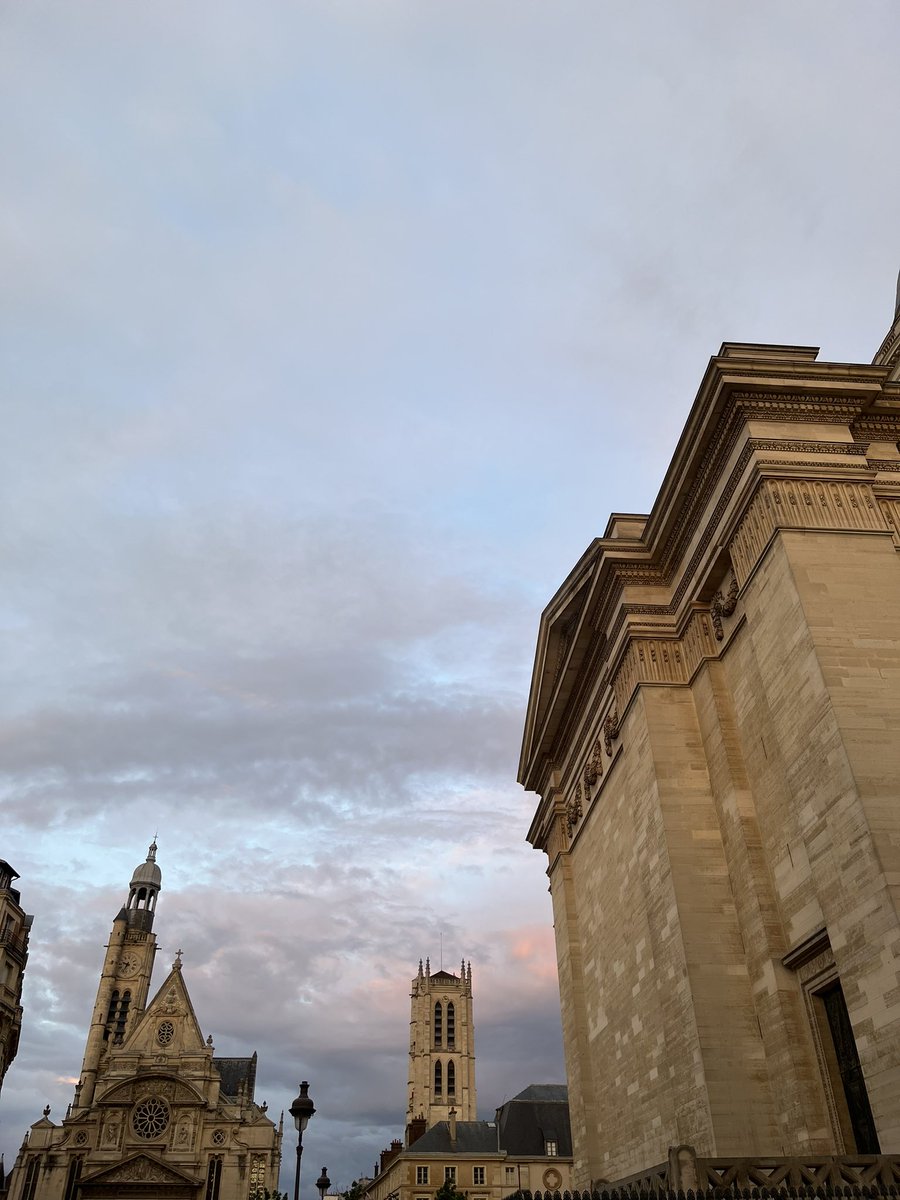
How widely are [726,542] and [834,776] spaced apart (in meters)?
5.70

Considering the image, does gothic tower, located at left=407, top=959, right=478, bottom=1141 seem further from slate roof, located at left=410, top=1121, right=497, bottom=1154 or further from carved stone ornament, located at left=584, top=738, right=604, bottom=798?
carved stone ornament, located at left=584, top=738, right=604, bottom=798

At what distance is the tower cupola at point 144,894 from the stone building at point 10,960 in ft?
141

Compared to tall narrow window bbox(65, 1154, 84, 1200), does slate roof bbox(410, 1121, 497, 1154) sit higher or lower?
higher

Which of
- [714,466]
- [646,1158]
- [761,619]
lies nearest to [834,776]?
[761,619]

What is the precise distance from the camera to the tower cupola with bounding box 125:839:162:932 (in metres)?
94.9

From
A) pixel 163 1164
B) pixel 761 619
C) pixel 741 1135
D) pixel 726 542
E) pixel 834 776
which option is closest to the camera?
pixel 834 776

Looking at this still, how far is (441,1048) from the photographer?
10175 centimetres

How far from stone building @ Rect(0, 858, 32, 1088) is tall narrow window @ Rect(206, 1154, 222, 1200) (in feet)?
93.4

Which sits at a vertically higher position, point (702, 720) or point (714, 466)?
point (714, 466)

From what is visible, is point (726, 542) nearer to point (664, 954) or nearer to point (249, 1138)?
point (664, 954)

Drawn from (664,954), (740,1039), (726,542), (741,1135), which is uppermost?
(726,542)

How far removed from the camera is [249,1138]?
74688 millimetres

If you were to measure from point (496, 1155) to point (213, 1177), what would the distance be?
23.3 m

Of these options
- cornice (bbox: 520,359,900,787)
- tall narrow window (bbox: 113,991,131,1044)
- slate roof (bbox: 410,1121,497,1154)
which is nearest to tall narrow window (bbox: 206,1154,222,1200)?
slate roof (bbox: 410,1121,497,1154)
